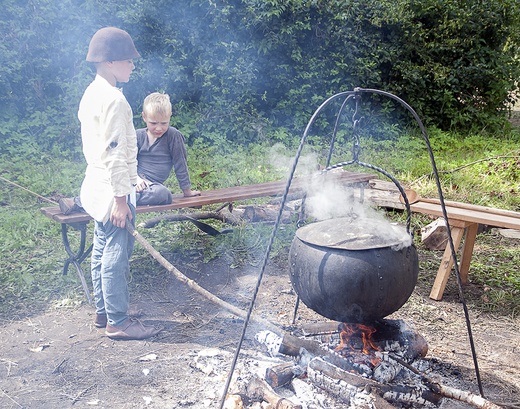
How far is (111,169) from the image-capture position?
3.39 metres

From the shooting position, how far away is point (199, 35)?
30.1ft

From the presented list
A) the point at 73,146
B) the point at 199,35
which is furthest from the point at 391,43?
the point at 73,146

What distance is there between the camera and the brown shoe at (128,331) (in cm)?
375

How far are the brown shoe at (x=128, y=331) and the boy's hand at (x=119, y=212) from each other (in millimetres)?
764

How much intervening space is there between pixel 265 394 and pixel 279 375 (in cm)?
16

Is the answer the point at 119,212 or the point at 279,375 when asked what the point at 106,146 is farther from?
the point at 279,375

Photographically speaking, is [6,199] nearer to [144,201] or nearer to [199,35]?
[144,201]

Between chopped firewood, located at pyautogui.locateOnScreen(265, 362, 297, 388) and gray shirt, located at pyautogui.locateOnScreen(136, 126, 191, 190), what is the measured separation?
2.33 metres

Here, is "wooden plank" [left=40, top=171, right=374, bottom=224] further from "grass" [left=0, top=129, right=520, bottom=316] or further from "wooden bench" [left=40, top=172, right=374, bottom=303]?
"grass" [left=0, top=129, right=520, bottom=316]

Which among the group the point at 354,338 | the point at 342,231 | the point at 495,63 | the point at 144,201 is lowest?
the point at 354,338

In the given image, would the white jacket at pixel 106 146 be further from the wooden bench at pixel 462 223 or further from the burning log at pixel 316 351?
the wooden bench at pixel 462 223

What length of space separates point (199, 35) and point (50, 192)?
13.3 ft

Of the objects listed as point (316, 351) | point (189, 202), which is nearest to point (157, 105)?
point (189, 202)

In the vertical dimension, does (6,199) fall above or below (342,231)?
below
